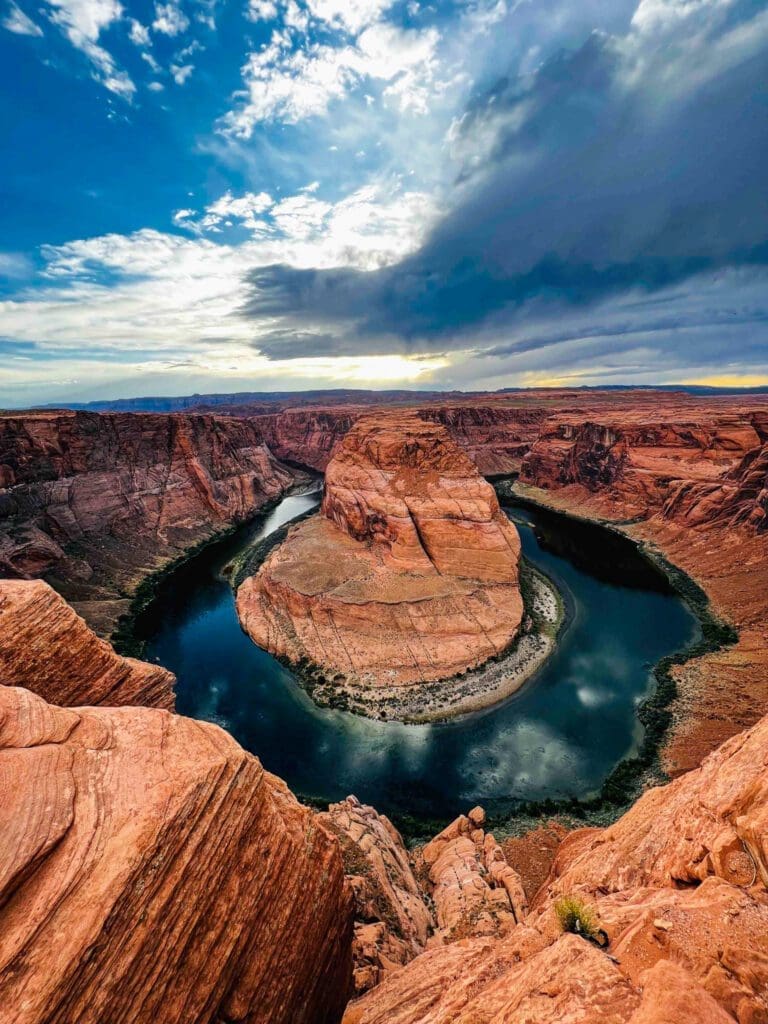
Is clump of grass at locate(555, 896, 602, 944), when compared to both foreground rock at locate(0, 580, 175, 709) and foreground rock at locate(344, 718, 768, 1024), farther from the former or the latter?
foreground rock at locate(0, 580, 175, 709)

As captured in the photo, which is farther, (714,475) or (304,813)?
(714,475)

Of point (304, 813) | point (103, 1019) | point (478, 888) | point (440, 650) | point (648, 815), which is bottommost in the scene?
point (440, 650)

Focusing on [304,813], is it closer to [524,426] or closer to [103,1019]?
[103,1019]

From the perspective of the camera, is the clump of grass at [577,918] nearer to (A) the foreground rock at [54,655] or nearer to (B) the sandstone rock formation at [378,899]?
(B) the sandstone rock formation at [378,899]

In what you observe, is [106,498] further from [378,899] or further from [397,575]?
[378,899]

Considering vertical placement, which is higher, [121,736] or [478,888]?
[121,736]

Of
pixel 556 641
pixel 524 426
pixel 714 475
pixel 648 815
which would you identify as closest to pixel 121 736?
pixel 648 815

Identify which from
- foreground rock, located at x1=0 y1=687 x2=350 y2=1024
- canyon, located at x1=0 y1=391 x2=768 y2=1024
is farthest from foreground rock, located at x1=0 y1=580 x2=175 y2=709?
foreground rock, located at x1=0 y1=687 x2=350 y2=1024
